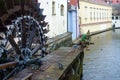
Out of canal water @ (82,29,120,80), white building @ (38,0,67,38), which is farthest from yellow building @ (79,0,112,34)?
canal water @ (82,29,120,80)

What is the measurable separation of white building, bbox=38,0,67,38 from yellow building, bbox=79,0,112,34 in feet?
28.0

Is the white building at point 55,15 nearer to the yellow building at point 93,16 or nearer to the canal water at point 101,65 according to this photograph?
the canal water at point 101,65

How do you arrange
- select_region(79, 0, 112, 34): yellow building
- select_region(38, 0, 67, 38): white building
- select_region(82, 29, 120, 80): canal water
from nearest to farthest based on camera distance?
select_region(82, 29, 120, 80): canal water < select_region(38, 0, 67, 38): white building < select_region(79, 0, 112, 34): yellow building

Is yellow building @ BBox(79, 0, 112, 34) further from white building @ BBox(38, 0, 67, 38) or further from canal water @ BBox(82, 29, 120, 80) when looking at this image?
canal water @ BBox(82, 29, 120, 80)

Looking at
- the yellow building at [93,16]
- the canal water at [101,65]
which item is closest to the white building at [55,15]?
the canal water at [101,65]

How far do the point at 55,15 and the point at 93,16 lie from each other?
2046 centimetres

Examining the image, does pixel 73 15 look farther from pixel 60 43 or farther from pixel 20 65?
pixel 20 65

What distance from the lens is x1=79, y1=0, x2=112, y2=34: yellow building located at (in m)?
36.3

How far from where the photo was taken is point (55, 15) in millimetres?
22844

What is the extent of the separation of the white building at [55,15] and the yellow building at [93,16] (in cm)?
852

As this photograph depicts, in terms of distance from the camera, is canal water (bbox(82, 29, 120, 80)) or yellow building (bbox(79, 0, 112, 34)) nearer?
canal water (bbox(82, 29, 120, 80))

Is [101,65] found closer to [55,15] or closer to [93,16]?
[55,15]

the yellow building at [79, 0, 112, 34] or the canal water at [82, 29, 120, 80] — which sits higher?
the yellow building at [79, 0, 112, 34]

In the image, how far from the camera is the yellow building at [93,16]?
A: 3628 centimetres
